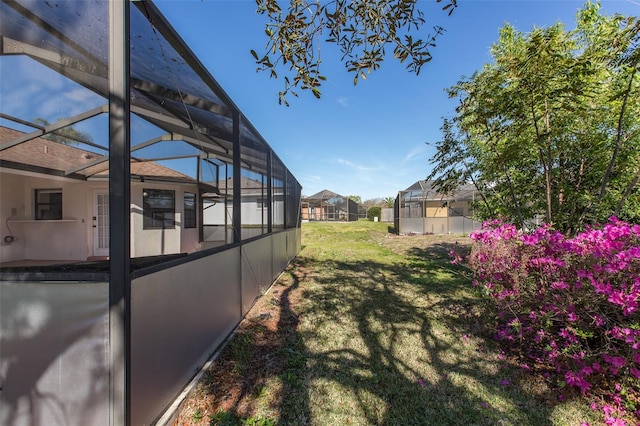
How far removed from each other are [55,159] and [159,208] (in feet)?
5.73

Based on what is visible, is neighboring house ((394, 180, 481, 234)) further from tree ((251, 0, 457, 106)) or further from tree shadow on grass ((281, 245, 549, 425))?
tree ((251, 0, 457, 106))

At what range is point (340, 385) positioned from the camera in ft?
8.00

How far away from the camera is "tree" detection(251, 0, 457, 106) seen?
190 centimetres

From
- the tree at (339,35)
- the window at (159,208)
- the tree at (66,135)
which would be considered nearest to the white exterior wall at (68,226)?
the window at (159,208)

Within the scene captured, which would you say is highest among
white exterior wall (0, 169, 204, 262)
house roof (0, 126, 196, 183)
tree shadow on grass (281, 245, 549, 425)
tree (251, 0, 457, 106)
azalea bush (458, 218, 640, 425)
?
tree (251, 0, 457, 106)

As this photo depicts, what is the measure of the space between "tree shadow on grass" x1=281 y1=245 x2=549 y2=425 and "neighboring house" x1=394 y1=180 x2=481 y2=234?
39.9ft

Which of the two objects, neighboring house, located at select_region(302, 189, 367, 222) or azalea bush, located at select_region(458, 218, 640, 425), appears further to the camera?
neighboring house, located at select_region(302, 189, 367, 222)

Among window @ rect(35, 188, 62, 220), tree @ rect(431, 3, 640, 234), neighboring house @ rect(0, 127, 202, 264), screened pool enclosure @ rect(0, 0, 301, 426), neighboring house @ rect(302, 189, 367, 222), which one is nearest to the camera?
screened pool enclosure @ rect(0, 0, 301, 426)

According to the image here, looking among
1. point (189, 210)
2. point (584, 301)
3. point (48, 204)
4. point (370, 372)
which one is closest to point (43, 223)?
point (48, 204)

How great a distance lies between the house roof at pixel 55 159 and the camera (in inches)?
83.7

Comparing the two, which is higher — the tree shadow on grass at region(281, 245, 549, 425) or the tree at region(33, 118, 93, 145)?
the tree at region(33, 118, 93, 145)

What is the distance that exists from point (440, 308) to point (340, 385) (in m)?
2.62

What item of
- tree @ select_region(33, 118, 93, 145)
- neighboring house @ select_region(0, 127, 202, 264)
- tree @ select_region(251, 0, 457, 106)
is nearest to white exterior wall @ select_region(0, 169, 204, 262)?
neighboring house @ select_region(0, 127, 202, 264)

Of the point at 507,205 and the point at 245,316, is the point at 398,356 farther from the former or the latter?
the point at 507,205
